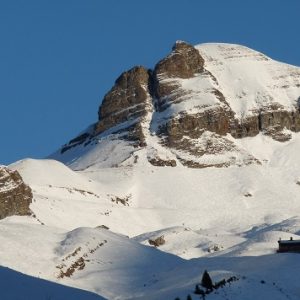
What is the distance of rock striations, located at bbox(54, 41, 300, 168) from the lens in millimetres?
159875

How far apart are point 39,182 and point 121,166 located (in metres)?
23.0

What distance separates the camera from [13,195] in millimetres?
111625

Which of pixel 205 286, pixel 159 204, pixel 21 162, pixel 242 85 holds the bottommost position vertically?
pixel 205 286

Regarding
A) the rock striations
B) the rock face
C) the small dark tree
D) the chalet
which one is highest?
the rock striations

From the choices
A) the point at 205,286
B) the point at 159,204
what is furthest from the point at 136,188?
the point at 205,286

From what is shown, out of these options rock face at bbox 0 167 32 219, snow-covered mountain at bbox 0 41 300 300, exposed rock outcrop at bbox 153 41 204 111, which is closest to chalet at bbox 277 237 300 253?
snow-covered mountain at bbox 0 41 300 300

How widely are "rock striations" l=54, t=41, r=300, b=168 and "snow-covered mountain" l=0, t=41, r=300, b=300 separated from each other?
0.23 metres

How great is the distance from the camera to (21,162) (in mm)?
144250

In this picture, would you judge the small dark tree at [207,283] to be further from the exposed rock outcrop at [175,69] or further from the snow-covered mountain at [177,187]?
the exposed rock outcrop at [175,69]

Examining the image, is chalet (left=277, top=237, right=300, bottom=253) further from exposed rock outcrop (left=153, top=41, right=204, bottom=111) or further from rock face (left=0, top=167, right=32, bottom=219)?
exposed rock outcrop (left=153, top=41, right=204, bottom=111)

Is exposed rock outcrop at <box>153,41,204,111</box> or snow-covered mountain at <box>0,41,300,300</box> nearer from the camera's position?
snow-covered mountain at <box>0,41,300,300</box>

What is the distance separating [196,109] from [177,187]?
2519 cm

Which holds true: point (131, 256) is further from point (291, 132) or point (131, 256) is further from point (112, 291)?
point (291, 132)

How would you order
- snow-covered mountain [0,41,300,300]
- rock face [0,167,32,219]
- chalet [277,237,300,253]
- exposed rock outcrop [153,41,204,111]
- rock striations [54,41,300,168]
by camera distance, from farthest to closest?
1. exposed rock outcrop [153,41,204,111]
2. rock striations [54,41,300,168]
3. rock face [0,167,32,219]
4. chalet [277,237,300,253]
5. snow-covered mountain [0,41,300,300]
